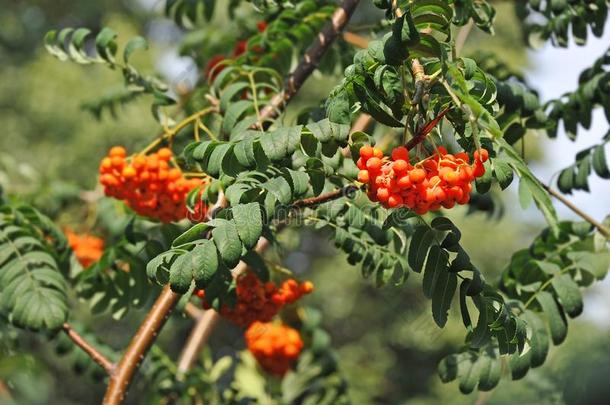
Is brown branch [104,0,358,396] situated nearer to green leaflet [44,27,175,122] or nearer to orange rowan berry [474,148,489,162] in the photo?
green leaflet [44,27,175,122]

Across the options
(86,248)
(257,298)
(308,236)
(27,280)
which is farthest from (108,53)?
(308,236)

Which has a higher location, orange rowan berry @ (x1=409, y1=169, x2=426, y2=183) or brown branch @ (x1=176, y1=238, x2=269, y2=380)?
orange rowan berry @ (x1=409, y1=169, x2=426, y2=183)

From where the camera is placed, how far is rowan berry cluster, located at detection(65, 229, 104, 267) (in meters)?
2.67

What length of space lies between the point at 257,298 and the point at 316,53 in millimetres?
585

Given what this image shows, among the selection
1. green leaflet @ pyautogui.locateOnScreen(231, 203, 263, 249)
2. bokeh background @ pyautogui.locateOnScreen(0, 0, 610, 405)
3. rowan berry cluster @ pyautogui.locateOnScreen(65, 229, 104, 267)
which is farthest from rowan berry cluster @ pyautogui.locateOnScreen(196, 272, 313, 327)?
bokeh background @ pyautogui.locateOnScreen(0, 0, 610, 405)

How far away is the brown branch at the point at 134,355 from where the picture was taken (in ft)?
6.02

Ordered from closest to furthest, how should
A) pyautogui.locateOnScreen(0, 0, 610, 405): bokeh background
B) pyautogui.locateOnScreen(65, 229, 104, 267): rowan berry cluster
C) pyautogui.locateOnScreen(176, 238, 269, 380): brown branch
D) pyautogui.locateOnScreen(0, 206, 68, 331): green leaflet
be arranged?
1. pyautogui.locateOnScreen(0, 206, 68, 331): green leaflet
2. pyautogui.locateOnScreen(176, 238, 269, 380): brown branch
3. pyautogui.locateOnScreen(65, 229, 104, 267): rowan berry cluster
4. pyautogui.locateOnScreen(0, 0, 610, 405): bokeh background

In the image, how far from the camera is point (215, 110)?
2.09m

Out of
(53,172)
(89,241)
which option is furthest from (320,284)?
(89,241)

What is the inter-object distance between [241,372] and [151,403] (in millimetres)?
464

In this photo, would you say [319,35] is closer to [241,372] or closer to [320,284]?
[241,372]

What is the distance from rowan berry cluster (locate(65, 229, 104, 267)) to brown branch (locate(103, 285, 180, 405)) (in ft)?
2.68

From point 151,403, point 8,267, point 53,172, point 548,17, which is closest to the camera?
point 8,267

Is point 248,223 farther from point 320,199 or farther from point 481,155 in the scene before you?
point 481,155
